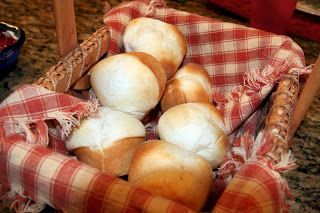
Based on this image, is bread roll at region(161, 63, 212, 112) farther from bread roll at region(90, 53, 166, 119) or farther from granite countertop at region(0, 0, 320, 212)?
granite countertop at region(0, 0, 320, 212)

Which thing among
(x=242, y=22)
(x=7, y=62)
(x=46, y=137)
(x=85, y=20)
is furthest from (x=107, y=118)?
(x=242, y=22)

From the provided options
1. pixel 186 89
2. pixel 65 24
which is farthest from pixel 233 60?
pixel 65 24

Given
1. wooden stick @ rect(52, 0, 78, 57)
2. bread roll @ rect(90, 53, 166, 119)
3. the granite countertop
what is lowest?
the granite countertop

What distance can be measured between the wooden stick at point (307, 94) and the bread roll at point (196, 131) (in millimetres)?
105

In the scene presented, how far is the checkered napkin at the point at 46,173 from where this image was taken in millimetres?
354

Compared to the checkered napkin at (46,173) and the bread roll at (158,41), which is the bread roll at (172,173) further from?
the bread roll at (158,41)

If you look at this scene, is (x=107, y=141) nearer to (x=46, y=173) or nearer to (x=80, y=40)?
(x=46, y=173)

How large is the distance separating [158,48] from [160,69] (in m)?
0.05

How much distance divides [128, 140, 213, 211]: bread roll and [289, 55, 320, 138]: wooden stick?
158 mm

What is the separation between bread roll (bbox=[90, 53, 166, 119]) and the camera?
0.51 metres

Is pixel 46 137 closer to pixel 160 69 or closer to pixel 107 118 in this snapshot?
pixel 107 118

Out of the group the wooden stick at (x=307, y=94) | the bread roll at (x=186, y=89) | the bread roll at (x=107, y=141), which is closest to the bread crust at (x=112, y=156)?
the bread roll at (x=107, y=141)

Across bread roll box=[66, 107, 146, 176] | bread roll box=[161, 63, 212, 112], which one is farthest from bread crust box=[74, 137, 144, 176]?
bread roll box=[161, 63, 212, 112]

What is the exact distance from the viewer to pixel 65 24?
53 centimetres
